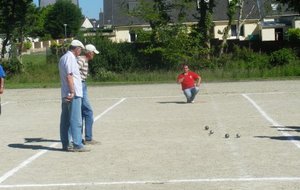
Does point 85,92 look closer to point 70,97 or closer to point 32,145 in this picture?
point 70,97

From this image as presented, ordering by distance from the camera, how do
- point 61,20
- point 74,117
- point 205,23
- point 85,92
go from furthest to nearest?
1. point 61,20
2. point 205,23
3. point 85,92
4. point 74,117

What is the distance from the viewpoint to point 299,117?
51.5ft

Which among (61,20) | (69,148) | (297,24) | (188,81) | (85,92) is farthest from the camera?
(61,20)

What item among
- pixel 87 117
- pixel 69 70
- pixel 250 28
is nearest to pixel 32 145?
pixel 87 117

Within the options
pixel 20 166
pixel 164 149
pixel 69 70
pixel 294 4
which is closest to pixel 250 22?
pixel 294 4

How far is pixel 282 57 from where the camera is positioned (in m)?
40.2

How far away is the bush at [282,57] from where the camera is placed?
4009 centimetres

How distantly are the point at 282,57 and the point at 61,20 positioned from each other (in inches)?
2780

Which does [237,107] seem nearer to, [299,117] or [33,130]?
[299,117]

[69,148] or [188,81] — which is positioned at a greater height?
[188,81]

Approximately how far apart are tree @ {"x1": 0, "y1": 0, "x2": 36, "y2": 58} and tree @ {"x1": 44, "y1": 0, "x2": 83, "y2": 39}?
62788mm

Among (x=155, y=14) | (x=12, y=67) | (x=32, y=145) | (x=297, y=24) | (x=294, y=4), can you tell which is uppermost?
(x=294, y=4)

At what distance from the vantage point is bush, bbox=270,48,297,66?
132 feet

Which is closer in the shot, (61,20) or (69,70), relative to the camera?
(69,70)
